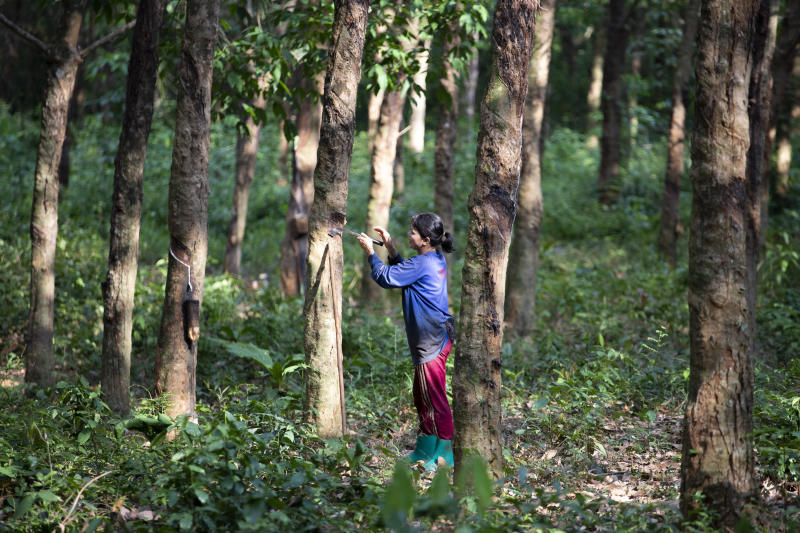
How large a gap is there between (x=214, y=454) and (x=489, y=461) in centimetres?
187

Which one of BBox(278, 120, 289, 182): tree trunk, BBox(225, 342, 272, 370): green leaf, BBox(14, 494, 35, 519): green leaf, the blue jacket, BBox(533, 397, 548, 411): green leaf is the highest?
BBox(278, 120, 289, 182): tree trunk

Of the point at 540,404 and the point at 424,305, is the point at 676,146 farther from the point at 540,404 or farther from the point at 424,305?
the point at 424,305

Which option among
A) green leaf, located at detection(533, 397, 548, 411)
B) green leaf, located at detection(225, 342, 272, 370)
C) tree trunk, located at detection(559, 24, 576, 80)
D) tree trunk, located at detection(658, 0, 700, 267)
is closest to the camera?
green leaf, located at detection(533, 397, 548, 411)

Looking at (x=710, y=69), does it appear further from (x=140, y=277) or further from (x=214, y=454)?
(x=140, y=277)

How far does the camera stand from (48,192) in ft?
23.9

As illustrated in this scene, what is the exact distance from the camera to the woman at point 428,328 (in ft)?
19.6

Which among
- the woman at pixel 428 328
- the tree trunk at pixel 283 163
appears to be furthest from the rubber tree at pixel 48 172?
the tree trunk at pixel 283 163

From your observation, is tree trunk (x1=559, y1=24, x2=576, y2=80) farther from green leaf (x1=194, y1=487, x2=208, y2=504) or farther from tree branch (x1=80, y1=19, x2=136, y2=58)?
green leaf (x1=194, y1=487, x2=208, y2=504)

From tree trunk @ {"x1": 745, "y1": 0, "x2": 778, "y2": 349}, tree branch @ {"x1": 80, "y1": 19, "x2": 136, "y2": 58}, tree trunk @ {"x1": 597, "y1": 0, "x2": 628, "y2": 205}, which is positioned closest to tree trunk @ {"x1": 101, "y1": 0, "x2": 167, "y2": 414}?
tree branch @ {"x1": 80, "y1": 19, "x2": 136, "y2": 58}

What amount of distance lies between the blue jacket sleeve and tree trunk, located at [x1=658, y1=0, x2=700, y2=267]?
29.7 feet

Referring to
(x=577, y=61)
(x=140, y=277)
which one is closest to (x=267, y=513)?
(x=140, y=277)

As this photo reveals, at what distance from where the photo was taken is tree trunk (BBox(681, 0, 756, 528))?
4.21 m

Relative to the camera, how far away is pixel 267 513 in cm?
Answer: 414

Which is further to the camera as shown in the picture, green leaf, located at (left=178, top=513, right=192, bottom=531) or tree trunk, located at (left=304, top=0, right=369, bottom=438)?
tree trunk, located at (left=304, top=0, right=369, bottom=438)
